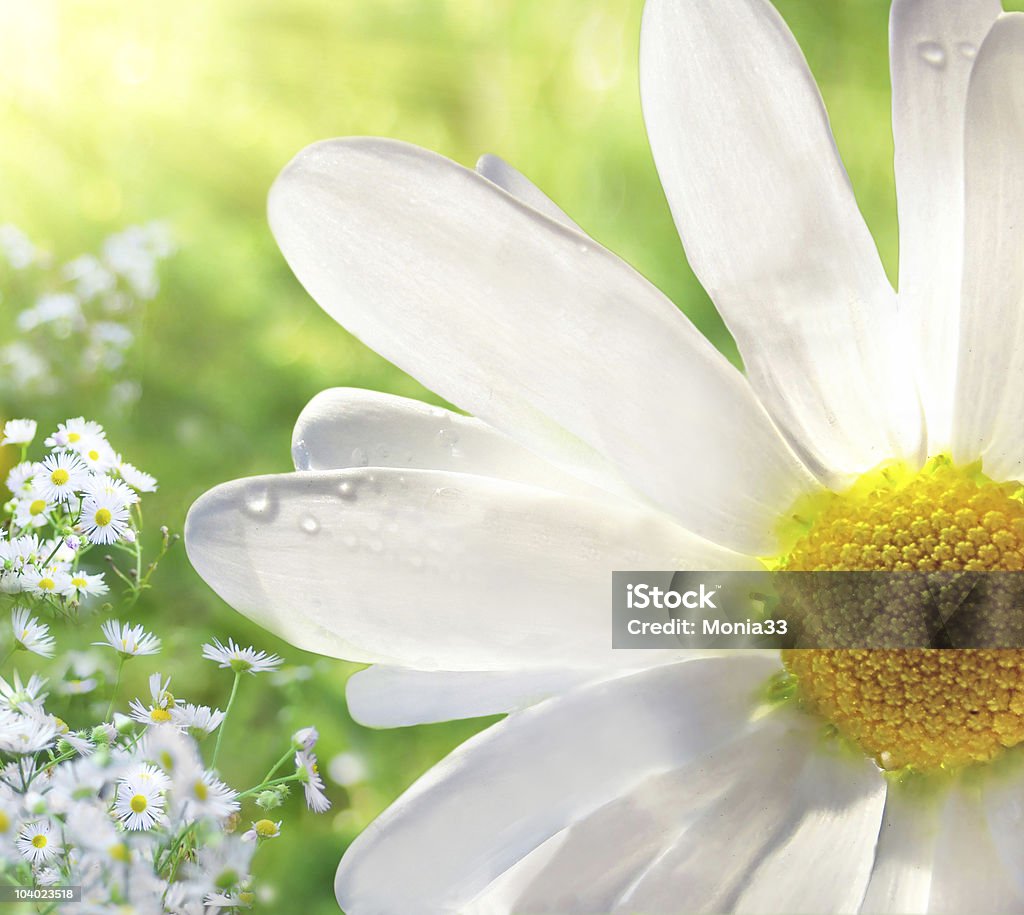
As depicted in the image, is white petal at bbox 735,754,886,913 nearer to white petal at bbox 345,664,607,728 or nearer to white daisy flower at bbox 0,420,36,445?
white petal at bbox 345,664,607,728

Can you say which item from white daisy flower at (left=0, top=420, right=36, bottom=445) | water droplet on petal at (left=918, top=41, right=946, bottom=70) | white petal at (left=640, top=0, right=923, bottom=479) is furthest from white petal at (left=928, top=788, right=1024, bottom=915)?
white daisy flower at (left=0, top=420, right=36, bottom=445)

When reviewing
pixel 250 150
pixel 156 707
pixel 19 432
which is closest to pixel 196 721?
pixel 156 707

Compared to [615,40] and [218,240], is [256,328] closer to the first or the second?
[218,240]

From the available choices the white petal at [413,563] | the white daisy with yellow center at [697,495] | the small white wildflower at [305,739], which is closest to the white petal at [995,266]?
the white daisy with yellow center at [697,495]

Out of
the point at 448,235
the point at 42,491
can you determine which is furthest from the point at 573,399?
the point at 42,491

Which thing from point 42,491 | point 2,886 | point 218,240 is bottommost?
point 2,886

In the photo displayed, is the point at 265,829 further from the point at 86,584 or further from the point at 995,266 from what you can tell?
the point at 995,266

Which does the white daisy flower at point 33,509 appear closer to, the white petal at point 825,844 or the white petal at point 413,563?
the white petal at point 413,563
